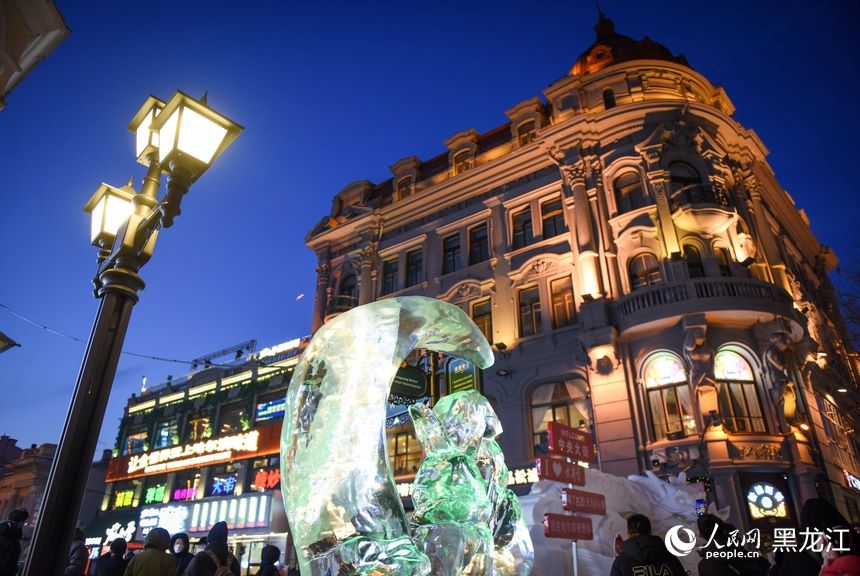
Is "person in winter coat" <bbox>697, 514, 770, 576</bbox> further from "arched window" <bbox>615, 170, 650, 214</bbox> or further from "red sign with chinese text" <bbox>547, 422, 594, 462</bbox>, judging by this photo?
"arched window" <bbox>615, 170, 650, 214</bbox>

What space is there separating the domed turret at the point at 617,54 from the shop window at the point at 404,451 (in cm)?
1427

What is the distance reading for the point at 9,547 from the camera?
5344mm

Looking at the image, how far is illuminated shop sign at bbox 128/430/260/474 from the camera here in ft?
74.7

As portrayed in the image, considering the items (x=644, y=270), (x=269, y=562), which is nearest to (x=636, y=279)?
(x=644, y=270)

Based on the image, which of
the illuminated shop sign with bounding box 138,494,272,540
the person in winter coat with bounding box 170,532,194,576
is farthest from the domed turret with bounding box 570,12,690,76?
the illuminated shop sign with bounding box 138,494,272,540

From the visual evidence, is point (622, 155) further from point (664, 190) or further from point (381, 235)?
point (381, 235)

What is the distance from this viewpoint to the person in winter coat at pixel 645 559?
4.04 meters

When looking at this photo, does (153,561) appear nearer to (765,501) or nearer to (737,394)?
(765,501)

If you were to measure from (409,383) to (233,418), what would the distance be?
70.6 ft

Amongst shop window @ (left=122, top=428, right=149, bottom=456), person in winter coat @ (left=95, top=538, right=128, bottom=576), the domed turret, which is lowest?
person in winter coat @ (left=95, top=538, right=128, bottom=576)

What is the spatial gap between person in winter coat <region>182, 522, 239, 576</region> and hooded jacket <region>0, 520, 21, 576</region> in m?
1.74

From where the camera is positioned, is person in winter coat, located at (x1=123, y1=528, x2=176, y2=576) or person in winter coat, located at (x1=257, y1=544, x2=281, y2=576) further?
person in winter coat, located at (x1=257, y1=544, x2=281, y2=576)

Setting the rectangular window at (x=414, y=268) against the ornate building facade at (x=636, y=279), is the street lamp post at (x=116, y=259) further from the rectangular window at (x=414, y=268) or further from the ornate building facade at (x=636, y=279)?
the rectangular window at (x=414, y=268)

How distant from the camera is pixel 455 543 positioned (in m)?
2.23
